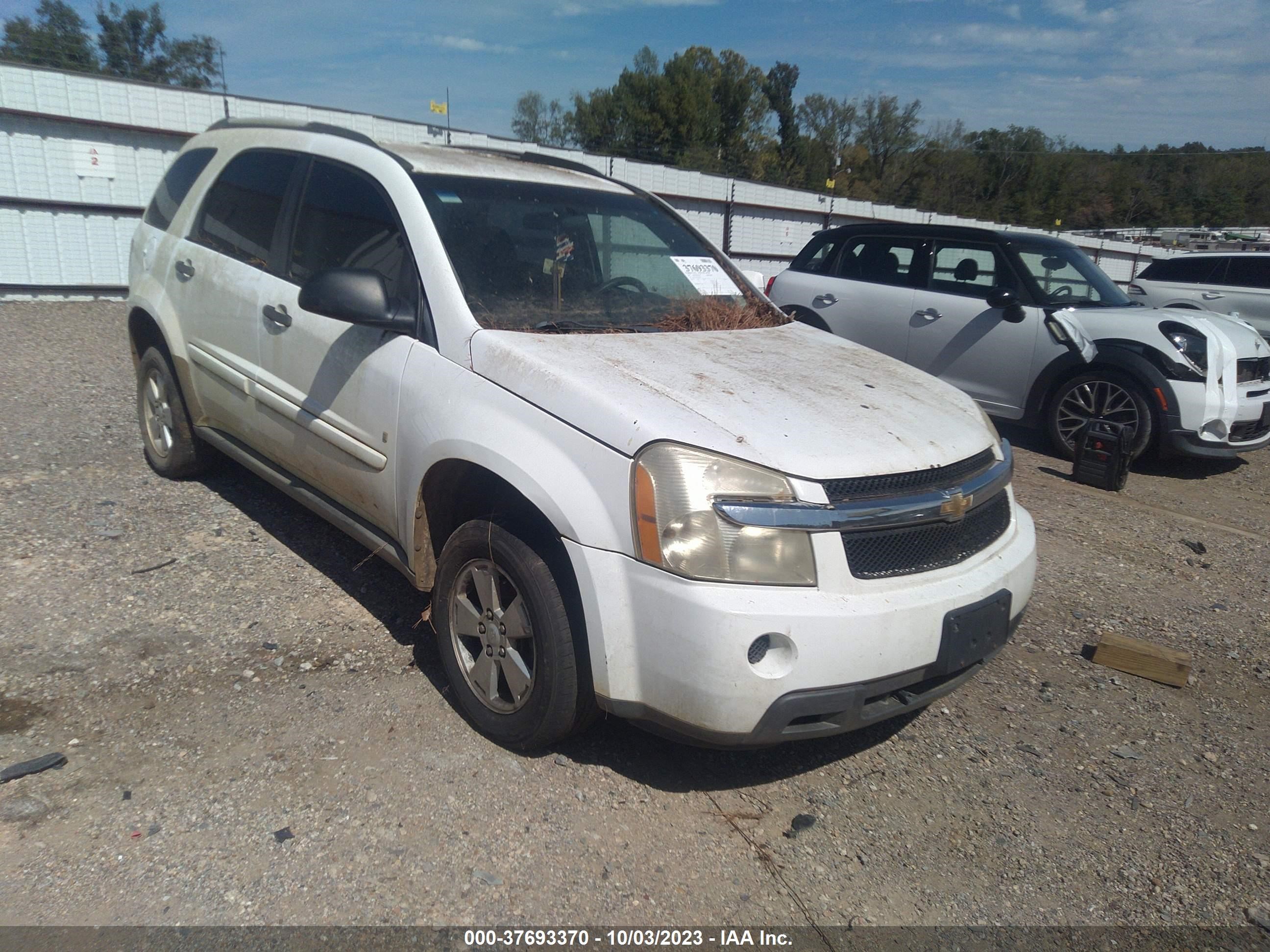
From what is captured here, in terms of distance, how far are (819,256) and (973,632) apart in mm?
6760

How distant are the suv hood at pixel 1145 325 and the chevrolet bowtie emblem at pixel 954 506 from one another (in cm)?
510

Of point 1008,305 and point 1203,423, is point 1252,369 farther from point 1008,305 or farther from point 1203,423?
point 1008,305

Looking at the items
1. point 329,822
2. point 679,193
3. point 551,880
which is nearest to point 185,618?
point 329,822

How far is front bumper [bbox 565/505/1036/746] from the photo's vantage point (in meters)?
2.37

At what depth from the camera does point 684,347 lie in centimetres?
326

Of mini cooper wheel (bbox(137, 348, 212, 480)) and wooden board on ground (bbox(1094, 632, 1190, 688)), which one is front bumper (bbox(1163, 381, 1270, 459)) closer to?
wooden board on ground (bbox(1094, 632, 1190, 688))

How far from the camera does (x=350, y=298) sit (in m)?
3.08

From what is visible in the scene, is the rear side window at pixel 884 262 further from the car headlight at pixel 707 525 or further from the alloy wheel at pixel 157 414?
the car headlight at pixel 707 525

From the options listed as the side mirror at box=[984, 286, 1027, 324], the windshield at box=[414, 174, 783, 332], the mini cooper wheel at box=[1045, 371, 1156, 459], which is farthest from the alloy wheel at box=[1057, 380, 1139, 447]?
the windshield at box=[414, 174, 783, 332]

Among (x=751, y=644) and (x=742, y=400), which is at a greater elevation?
(x=742, y=400)

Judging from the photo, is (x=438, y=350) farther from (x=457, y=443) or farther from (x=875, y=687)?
(x=875, y=687)

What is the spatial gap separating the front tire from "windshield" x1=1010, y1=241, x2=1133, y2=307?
243 inches

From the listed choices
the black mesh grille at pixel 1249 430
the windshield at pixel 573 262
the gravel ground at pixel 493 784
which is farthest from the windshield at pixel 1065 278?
the windshield at pixel 573 262

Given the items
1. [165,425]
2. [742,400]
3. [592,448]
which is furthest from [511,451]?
[165,425]
